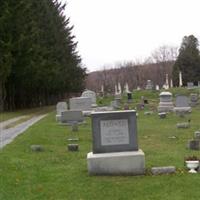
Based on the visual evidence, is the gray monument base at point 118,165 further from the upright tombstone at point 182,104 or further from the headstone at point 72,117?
the upright tombstone at point 182,104

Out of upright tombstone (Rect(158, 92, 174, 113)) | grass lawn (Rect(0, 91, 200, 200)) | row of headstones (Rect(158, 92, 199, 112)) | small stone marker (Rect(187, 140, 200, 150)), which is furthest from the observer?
upright tombstone (Rect(158, 92, 174, 113))

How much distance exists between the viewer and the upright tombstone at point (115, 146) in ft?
35.1

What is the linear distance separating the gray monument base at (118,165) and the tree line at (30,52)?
29595 mm

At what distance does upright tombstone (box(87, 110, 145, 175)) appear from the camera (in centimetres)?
1070

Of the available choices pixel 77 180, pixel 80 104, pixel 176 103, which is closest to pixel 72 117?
pixel 80 104

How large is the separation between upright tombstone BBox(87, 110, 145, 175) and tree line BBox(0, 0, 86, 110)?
28962mm

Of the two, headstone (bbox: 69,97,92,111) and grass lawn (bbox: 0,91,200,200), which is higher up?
headstone (bbox: 69,97,92,111)

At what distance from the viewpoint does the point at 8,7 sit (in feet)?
135

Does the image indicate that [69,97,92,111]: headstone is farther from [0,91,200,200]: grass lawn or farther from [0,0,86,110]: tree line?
[0,91,200,200]: grass lawn

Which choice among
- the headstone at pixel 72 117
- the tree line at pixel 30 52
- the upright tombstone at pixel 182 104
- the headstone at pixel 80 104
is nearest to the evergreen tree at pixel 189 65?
the tree line at pixel 30 52

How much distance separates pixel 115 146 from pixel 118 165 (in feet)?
1.87

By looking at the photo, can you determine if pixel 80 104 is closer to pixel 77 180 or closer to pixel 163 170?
pixel 163 170

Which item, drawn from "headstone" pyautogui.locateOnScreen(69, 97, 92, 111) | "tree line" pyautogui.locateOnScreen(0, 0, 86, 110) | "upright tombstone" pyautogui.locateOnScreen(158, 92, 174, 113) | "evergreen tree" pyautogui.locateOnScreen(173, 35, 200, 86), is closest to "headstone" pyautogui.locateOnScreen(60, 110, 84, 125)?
"headstone" pyautogui.locateOnScreen(69, 97, 92, 111)

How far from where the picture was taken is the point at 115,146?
11.2m
